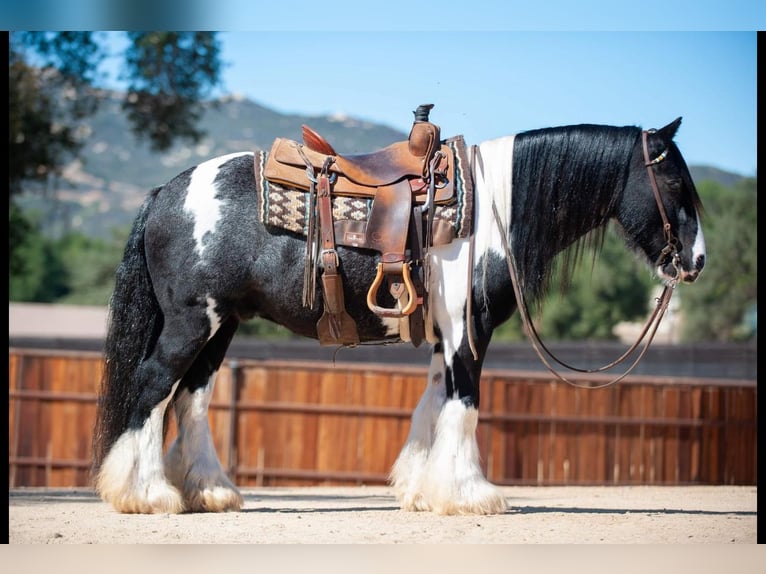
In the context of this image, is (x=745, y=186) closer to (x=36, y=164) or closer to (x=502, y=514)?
(x=36, y=164)

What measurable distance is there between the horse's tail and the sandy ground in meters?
0.46

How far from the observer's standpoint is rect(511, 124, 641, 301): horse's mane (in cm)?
488

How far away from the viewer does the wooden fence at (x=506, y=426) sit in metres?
9.77

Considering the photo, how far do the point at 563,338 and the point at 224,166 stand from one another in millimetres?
37855

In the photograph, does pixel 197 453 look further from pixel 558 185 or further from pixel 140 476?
pixel 558 185

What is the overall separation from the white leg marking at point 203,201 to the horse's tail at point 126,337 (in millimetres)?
303

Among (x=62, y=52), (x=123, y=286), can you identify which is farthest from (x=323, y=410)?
(x=62, y=52)

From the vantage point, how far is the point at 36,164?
1431 centimetres

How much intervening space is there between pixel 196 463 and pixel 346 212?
5.10 feet

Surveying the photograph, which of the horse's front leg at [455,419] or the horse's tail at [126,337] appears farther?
the horse's tail at [126,337]

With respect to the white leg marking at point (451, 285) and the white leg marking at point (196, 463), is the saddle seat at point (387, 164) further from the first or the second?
the white leg marking at point (196, 463)

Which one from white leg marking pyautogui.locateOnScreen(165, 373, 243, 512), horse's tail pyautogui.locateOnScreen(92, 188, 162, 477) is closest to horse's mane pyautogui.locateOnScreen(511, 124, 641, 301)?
white leg marking pyautogui.locateOnScreen(165, 373, 243, 512)

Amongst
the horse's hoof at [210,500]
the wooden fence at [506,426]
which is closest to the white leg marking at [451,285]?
the horse's hoof at [210,500]

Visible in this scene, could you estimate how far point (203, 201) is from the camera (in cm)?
489
